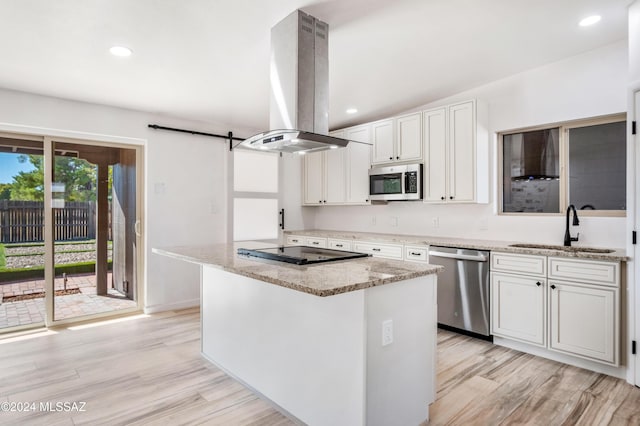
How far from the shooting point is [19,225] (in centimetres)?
364

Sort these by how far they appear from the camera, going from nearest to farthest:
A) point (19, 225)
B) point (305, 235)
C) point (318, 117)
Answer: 1. point (318, 117)
2. point (19, 225)
3. point (305, 235)

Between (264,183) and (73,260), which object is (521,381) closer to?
(264,183)

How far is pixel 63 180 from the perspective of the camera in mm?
3893

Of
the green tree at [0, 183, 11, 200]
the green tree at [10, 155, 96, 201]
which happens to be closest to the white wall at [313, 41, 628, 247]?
the green tree at [10, 155, 96, 201]

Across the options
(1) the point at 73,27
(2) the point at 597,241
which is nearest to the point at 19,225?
(1) the point at 73,27

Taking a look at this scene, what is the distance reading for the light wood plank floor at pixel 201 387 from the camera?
218 cm

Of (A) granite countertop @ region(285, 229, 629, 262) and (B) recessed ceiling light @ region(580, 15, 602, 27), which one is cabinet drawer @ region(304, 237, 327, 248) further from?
(B) recessed ceiling light @ region(580, 15, 602, 27)

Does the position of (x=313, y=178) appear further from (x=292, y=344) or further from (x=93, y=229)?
(x=292, y=344)

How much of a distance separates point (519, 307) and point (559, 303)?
311 mm

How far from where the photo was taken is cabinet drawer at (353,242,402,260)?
4008 millimetres

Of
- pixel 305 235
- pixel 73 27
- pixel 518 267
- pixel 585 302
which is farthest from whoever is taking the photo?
pixel 305 235

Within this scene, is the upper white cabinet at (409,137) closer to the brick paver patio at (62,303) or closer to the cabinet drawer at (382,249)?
the cabinet drawer at (382,249)

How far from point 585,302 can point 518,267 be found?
1.69 feet

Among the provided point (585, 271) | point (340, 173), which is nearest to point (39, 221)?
point (340, 173)
